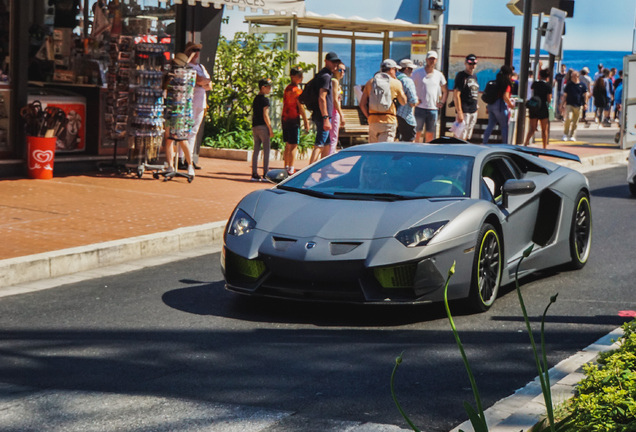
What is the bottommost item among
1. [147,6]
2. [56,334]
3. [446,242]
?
[56,334]

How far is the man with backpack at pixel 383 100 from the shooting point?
15.0 meters

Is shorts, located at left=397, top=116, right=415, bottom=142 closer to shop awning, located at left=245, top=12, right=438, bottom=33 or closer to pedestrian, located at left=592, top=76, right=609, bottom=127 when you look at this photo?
shop awning, located at left=245, top=12, right=438, bottom=33

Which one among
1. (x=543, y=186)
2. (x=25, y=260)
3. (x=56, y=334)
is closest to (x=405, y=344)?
(x=56, y=334)

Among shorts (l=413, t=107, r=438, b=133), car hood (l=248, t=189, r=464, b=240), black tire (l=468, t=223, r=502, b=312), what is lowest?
black tire (l=468, t=223, r=502, b=312)

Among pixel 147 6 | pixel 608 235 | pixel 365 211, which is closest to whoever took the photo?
pixel 365 211

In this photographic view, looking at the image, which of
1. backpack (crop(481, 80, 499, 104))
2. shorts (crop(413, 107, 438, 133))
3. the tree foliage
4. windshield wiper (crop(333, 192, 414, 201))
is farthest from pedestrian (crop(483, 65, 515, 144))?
windshield wiper (crop(333, 192, 414, 201))

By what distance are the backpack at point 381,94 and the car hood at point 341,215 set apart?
7790mm

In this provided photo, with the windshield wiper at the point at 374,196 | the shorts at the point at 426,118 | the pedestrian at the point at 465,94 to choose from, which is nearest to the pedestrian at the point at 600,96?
the pedestrian at the point at 465,94

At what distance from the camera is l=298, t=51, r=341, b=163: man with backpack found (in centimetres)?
1488

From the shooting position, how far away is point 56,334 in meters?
6.28

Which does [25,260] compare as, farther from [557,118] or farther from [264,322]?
[557,118]

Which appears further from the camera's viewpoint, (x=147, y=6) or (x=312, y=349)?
(x=147, y=6)

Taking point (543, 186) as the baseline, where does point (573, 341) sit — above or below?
below

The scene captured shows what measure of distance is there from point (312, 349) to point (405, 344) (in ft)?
1.95
